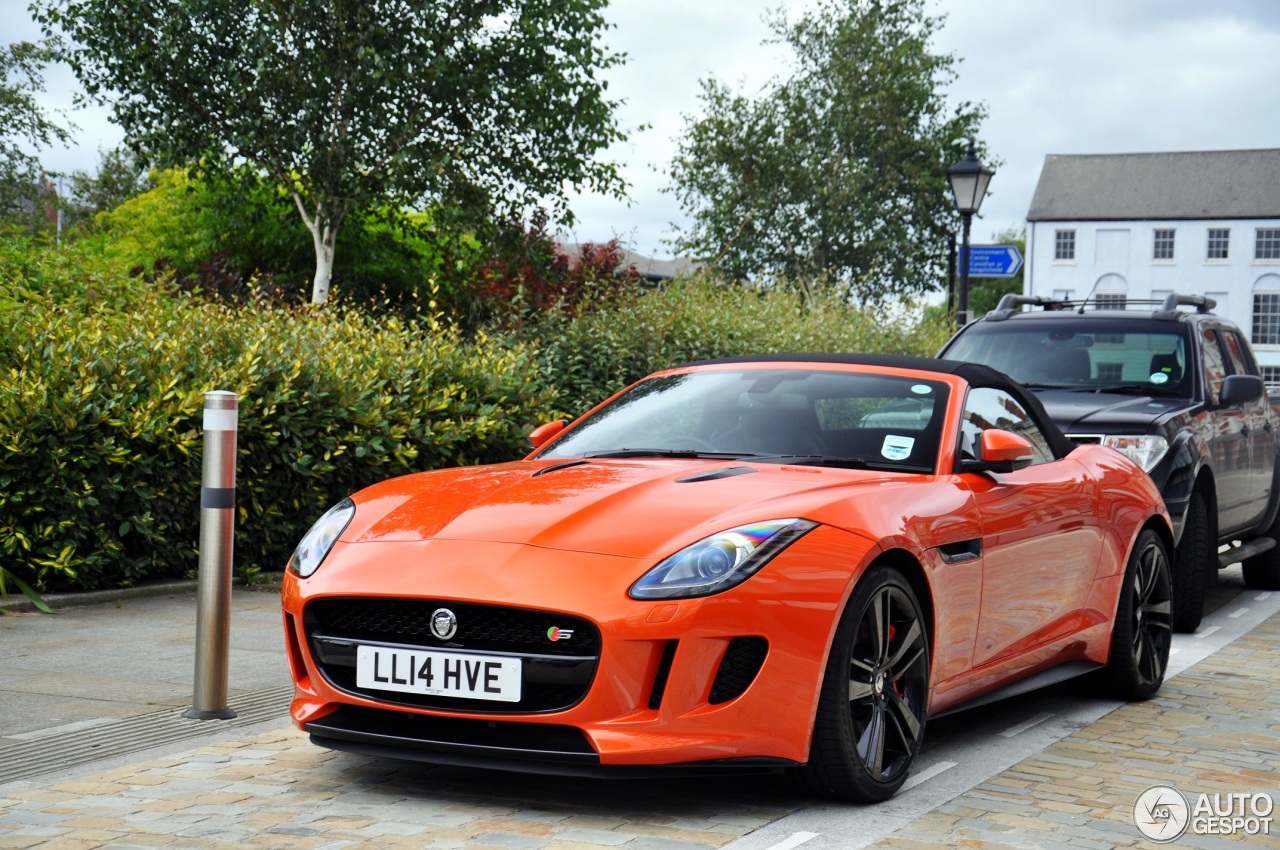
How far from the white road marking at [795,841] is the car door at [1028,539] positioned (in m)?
1.34

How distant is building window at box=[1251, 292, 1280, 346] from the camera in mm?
77500

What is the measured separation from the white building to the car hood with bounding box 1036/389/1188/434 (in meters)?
71.4

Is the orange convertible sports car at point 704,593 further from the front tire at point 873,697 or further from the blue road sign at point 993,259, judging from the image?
the blue road sign at point 993,259

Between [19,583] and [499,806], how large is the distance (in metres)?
4.52

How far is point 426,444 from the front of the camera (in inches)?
417

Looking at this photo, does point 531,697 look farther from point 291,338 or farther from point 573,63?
point 573,63

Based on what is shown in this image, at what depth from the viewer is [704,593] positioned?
412 cm

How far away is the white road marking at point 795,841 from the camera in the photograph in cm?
401

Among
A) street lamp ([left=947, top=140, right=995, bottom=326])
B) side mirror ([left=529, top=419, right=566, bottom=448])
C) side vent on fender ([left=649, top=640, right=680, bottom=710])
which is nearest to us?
side vent on fender ([left=649, top=640, right=680, bottom=710])

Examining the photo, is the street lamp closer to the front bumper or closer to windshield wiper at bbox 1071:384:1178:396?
windshield wiper at bbox 1071:384:1178:396

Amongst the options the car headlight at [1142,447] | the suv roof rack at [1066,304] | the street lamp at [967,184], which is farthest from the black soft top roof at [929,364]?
the street lamp at [967,184]

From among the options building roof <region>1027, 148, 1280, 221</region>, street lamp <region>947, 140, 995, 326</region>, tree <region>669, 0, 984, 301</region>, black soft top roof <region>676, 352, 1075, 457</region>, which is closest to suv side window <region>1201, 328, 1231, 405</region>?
black soft top roof <region>676, 352, 1075, 457</region>

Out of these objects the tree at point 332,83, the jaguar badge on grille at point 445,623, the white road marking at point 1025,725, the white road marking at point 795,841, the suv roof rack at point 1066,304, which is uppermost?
the tree at point 332,83

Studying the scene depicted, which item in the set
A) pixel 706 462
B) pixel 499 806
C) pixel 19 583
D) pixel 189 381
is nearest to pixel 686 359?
pixel 189 381
